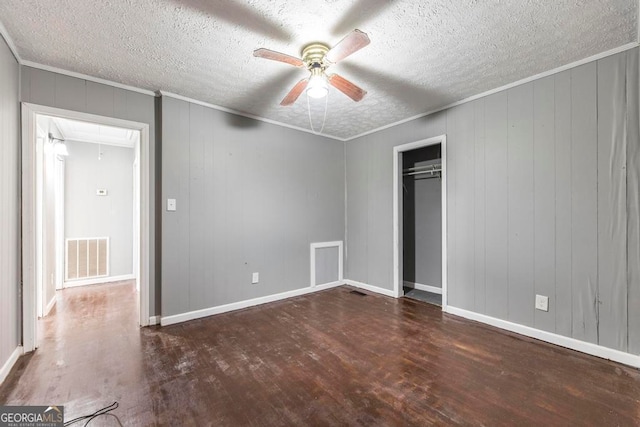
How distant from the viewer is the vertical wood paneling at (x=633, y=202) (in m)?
2.14

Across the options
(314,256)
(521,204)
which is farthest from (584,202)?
(314,256)

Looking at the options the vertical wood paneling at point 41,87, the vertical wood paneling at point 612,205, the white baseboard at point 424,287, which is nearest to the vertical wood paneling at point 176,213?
the vertical wood paneling at point 41,87

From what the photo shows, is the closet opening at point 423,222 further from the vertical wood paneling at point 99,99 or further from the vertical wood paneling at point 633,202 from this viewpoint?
the vertical wood paneling at point 99,99

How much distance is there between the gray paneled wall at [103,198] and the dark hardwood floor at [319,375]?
2151 millimetres

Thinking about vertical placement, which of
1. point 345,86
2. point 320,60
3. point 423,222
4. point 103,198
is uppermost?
point 320,60

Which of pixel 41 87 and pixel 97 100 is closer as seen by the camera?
pixel 41 87

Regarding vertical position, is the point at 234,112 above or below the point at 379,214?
above

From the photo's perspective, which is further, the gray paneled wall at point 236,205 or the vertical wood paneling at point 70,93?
the gray paneled wall at point 236,205

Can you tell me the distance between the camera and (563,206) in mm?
2486

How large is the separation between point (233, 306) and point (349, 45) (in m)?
2.97

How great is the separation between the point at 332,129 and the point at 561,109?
8.48 feet

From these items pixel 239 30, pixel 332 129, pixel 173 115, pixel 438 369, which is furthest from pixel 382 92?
pixel 438 369

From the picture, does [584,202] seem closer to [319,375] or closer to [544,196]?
[544,196]

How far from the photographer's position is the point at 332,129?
418 cm
